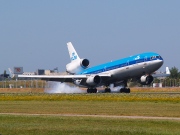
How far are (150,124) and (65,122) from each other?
183 inches

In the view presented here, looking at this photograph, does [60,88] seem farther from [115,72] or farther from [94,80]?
[115,72]

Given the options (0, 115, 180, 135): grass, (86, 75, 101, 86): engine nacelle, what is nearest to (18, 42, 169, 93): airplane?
(86, 75, 101, 86): engine nacelle

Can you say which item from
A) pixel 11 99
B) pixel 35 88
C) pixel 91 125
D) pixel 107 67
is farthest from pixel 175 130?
pixel 35 88

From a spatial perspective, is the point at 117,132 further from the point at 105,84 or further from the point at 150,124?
the point at 105,84

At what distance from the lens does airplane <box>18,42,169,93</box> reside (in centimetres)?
7669

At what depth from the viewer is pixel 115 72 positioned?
79500 millimetres

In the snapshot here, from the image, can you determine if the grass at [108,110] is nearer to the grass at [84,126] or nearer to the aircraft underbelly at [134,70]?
the grass at [84,126]

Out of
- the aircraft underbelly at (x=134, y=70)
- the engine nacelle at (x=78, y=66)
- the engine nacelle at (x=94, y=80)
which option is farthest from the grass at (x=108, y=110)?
the engine nacelle at (x=78, y=66)

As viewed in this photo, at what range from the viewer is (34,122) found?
31.5 m

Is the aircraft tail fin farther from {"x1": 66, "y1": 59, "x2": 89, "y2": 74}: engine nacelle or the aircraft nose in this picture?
the aircraft nose

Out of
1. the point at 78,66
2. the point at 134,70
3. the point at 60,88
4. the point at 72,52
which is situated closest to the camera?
the point at 134,70

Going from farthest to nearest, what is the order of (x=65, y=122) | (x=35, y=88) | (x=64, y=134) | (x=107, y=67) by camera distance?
(x=35, y=88)
(x=107, y=67)
(x=65, y=122)
(x=64, y=134)

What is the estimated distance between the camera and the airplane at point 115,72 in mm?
76688

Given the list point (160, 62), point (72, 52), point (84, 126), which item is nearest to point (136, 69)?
point (160, 62)
